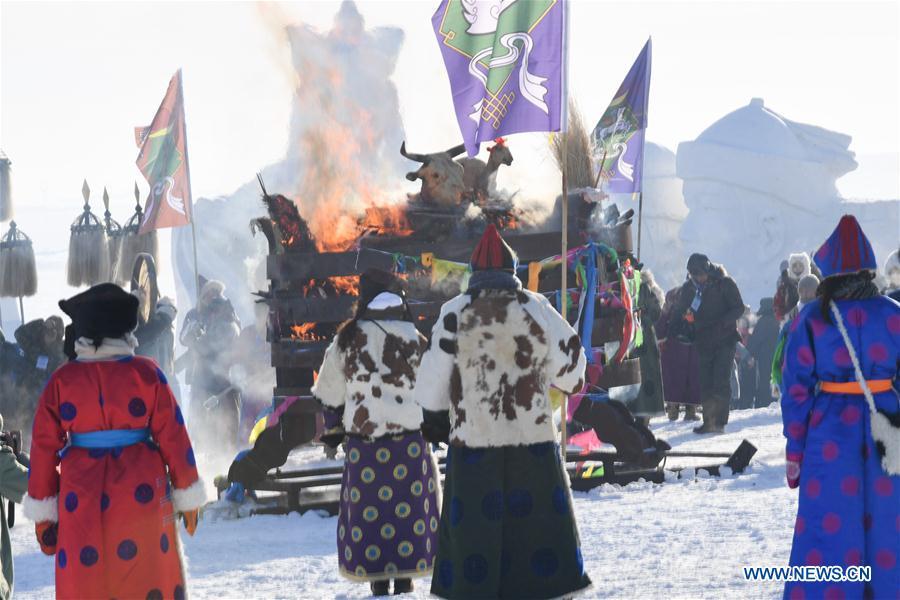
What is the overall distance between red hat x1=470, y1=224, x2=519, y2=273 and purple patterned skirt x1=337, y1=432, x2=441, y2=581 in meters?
1.51

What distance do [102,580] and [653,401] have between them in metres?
10.5

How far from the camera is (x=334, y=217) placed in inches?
445

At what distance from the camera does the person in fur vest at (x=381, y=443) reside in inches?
300

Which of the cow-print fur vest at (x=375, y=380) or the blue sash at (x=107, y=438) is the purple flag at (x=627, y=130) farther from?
the blue sash at (x=107, y=438)

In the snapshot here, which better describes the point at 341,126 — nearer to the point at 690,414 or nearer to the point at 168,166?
the point at 168,166

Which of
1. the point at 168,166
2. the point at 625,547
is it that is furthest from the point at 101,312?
the point at 168,166

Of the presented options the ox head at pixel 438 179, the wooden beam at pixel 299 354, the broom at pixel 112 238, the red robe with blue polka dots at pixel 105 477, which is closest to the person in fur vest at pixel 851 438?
the red robe with blue polka dots at pixel 105 477

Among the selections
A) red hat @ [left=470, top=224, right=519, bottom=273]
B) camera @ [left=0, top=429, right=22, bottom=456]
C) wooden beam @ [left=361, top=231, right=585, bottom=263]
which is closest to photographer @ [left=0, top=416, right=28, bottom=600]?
camera @ [left=0, top=429, right=22, bottom=456]

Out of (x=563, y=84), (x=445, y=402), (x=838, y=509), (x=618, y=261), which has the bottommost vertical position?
(x=838, y=509)

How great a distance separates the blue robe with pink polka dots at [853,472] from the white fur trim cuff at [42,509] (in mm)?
3330

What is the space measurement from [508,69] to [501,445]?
438cm

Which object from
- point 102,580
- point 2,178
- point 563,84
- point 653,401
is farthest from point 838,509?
point 2,178

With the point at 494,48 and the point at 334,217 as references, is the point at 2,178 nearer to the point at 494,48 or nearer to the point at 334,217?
the point at 334,217

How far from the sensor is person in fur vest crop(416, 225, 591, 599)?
643cm
